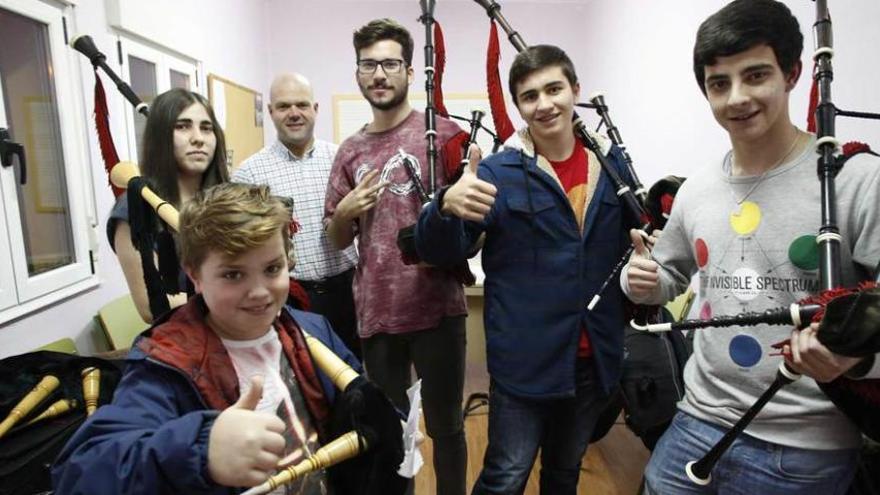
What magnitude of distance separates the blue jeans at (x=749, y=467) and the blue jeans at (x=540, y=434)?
0.91 feet

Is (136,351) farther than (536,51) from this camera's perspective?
No

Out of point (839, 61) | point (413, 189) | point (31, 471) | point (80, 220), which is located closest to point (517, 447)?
point (413, 189)

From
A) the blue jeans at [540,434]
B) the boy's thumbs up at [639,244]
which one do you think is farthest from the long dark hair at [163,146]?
the boy's thumbs up at [639,244]

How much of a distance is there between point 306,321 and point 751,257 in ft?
2.78

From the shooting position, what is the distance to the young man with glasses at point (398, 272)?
5.36 ft

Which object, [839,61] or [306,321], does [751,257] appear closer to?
[306,321]

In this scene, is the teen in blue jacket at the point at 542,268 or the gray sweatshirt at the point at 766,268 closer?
the gray sweatshirt at the point at 766,268

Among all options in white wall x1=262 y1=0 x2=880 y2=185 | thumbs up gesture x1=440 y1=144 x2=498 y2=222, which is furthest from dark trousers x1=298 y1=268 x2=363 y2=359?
white wall x1=262 y1=0 x2=880 y2=185

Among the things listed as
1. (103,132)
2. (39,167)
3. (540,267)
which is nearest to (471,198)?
(540,267)

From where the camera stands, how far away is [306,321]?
1065 millimetres

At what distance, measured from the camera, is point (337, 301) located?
1.97 meters

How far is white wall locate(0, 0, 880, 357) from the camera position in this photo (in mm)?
1780

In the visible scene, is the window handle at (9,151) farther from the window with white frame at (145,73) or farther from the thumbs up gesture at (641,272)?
the thumbs up gesture at (641,272)

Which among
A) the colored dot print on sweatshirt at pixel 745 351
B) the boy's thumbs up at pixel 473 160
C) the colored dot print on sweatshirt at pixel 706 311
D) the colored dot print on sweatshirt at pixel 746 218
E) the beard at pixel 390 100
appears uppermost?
the beard at pixel 390 100
